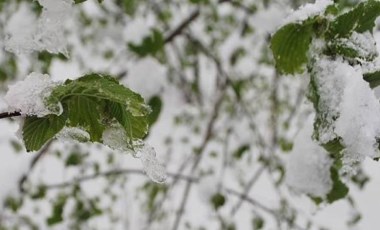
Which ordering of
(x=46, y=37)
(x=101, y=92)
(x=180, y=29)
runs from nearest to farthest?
1. (x=101, y=92)
2. (x=46, y=37)
3. (x=180, y=29)

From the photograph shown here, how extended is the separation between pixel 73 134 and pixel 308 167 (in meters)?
0.40

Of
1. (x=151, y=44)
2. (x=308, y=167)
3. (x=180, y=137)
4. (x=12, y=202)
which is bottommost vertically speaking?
(x=308, y=167)

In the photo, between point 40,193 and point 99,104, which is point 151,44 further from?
point 99,104

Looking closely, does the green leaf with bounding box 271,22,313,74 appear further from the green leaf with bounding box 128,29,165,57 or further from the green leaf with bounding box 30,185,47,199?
the green leaf with bounding box 30,185,47,199

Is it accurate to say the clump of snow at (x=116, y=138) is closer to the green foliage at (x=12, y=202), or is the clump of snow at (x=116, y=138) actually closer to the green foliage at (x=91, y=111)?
the green foliage at (x=91, y=111)

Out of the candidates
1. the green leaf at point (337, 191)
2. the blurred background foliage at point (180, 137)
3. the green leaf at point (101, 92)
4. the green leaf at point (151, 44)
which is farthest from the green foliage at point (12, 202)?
the green leaf at point (101, 92)

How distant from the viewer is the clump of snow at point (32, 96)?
385mm

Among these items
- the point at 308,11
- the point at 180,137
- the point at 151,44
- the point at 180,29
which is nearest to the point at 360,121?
the point at 308,11

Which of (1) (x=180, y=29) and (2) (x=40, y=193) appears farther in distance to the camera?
(2) (x=40, y=193)

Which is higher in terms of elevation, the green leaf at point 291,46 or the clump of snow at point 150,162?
the green leaf at point 291,46

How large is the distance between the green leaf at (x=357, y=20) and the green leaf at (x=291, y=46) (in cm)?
3

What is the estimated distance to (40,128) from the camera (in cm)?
40

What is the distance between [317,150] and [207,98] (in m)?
2.14

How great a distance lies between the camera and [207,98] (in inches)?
111
